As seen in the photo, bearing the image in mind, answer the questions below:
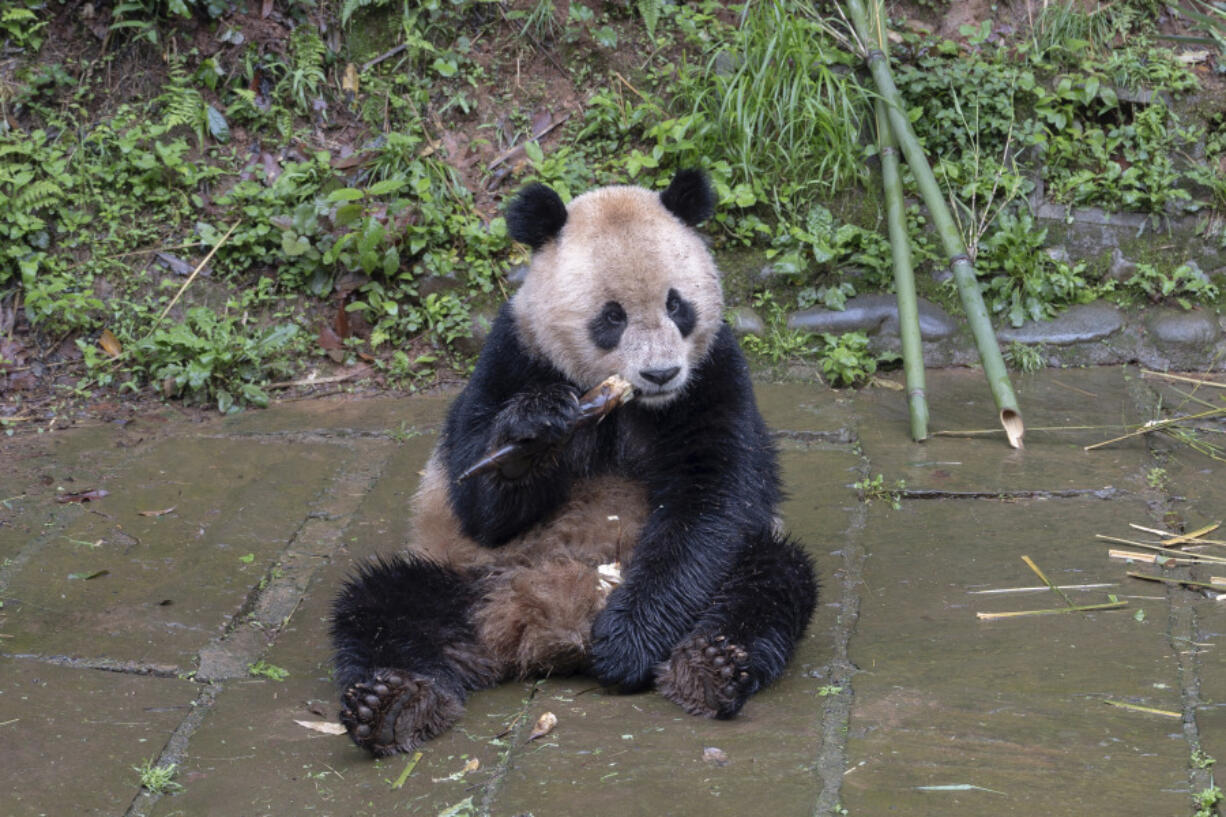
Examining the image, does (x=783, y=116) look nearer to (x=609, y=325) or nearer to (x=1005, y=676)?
(x=609, y=325)

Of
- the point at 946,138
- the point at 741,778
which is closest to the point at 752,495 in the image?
the point at 741,778

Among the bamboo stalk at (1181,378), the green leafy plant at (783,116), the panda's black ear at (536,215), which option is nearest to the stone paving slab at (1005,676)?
the bamboo stalk at (1181,378)

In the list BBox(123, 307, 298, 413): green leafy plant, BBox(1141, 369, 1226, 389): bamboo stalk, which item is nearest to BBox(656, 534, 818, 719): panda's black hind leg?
BBox(1141, 369, 1226, 389): bamboo stalk

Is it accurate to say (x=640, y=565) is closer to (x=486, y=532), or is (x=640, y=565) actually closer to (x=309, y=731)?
(x=486, y=532)

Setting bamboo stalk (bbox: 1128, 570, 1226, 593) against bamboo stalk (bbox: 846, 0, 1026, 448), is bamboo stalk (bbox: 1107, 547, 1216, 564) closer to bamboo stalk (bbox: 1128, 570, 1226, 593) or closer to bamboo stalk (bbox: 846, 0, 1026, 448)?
bamboo stalk (bbox: 1128, 570, 1226, 593)

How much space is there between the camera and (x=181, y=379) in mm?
5730

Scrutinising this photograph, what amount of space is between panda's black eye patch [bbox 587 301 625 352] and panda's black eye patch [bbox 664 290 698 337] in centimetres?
14

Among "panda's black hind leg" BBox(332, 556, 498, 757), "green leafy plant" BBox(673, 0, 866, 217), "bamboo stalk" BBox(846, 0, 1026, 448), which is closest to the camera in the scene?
"panda's black hind leg" BBox(332, 556, 498, 757)

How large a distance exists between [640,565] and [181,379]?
118 inches

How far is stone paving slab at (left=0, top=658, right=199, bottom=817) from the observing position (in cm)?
286

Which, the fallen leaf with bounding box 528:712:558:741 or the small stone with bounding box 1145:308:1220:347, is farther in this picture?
the small stone with bounding box 1145:308:1220:347

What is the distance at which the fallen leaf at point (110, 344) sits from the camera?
607cm

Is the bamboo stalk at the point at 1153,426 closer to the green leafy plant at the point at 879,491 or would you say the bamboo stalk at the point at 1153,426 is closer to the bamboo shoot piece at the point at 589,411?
the green leafy plant at the point at 879,491

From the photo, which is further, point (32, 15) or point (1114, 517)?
point (32, 15)
